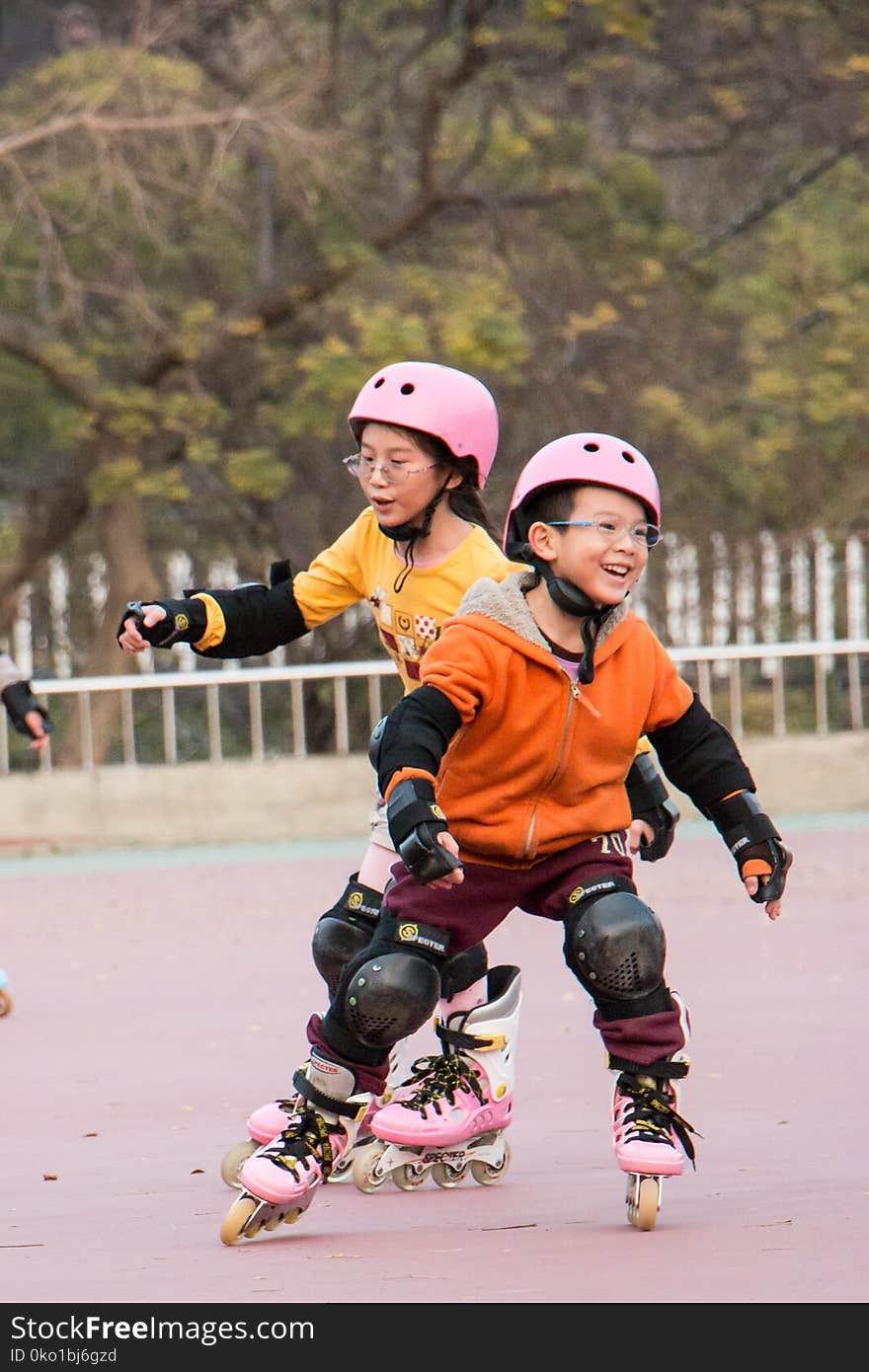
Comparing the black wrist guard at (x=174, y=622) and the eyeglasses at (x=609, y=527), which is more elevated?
the eyeglasses at (x=609, y=527)

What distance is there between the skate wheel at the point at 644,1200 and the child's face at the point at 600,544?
1042 millimetres

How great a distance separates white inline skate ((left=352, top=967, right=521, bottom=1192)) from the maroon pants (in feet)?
1.02

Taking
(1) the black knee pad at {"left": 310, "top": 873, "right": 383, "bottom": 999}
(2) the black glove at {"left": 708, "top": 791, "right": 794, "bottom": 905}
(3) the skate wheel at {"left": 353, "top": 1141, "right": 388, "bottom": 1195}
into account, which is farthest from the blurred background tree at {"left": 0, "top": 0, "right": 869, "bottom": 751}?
(2) the black glove at {"left": 708, "top": 791, "right": 794, "bottom": 905}

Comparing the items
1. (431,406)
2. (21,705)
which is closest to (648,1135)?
(431,406)

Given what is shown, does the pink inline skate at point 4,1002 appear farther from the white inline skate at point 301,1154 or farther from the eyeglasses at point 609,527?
the eyeglasses at point 609,527

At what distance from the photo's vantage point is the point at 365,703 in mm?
13078

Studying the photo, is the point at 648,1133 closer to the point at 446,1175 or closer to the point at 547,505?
the point at 446,1175

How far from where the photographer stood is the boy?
4051mm

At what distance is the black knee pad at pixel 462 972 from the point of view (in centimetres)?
470

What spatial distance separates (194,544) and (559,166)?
11.9ft

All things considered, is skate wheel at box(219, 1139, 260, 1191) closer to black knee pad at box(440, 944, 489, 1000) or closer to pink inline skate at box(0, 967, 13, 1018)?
black knee pad at box(440, 944, 489, 1000)

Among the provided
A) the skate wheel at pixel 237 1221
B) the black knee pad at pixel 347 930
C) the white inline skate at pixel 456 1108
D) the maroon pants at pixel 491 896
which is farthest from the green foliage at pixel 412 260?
the skate wheel at pixel 237 1221

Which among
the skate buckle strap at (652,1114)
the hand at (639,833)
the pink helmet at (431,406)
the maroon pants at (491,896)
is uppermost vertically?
the pink helmet at (431,406)

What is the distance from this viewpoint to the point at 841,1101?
517 cm
